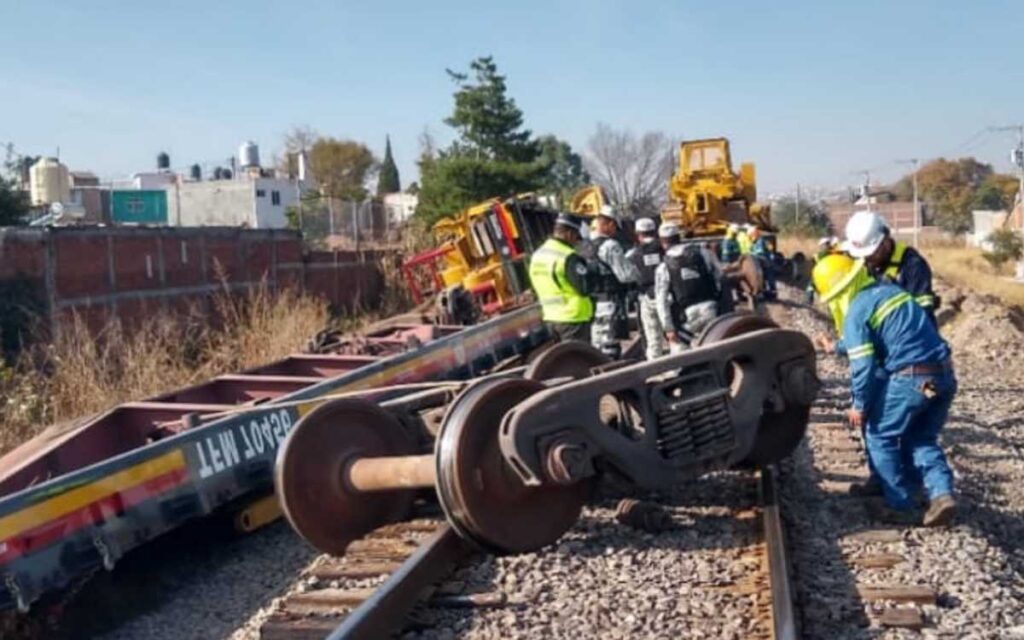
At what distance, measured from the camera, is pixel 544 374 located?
671 centimetres

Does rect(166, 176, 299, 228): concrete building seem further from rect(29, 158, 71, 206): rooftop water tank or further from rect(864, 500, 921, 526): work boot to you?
rect(864, 500, 921, 526): work boot

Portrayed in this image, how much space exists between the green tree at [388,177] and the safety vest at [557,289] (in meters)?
72.4

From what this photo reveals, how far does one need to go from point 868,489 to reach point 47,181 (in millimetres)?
28108

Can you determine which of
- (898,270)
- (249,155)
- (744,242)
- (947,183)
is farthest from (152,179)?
(947,183)

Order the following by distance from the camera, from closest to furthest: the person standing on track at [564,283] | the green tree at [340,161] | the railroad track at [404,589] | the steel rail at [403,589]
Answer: the steel rail at [403,589], the railroad track at [404,589], the person standing on track at [564,283], the green tree at [340,161]

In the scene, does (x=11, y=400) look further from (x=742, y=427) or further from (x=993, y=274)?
(x=993, y=274)

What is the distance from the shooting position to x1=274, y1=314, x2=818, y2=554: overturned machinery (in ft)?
16.3

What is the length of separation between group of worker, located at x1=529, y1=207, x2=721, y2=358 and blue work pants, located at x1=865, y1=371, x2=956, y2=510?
3.20 m

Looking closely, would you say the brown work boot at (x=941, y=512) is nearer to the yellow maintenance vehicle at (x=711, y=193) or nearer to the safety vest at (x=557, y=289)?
the safety vest at (x=557, y=289)

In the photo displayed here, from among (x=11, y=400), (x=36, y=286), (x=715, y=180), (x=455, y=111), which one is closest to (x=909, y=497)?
(x=11, y=400)

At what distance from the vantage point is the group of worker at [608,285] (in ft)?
30.2

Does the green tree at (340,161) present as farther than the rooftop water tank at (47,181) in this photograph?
Yes

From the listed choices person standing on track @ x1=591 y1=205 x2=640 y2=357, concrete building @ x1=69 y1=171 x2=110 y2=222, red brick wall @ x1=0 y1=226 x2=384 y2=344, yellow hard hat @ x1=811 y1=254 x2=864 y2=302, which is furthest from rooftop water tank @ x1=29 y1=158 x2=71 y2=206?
yellow hard hat @ x1=811 y1=254 x2=864 y2=302

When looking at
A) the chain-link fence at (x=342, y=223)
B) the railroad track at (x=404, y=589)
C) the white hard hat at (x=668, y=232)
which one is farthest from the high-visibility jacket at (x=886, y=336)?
the chain-link fence at (x=342, y=223)
